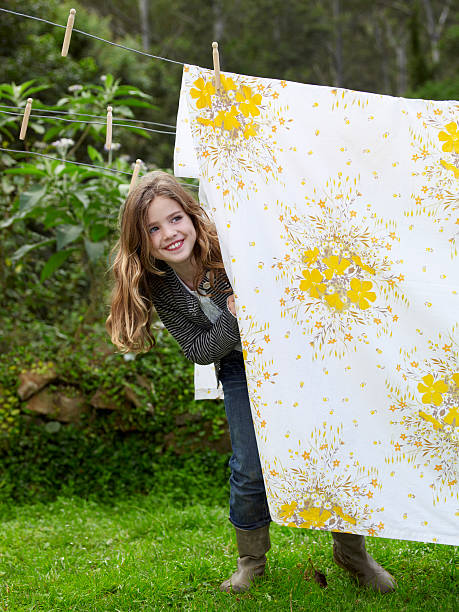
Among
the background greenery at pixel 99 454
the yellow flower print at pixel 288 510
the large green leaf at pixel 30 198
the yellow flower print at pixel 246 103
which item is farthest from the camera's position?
the large green leaf at pixel 30 198

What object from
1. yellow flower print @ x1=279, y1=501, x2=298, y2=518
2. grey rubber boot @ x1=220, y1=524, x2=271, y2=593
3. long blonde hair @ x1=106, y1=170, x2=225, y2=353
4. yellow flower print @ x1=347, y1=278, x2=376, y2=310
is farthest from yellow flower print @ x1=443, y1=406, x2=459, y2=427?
long blonde hair @ x1=106, y1=170, x2=225, y2=353

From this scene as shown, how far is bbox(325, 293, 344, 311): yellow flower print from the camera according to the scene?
79.6 inches

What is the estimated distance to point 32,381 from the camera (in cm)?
394

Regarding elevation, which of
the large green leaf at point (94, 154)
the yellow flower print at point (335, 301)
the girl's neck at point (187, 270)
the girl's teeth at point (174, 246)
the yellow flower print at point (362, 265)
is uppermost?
the large green leaf at point (94, 154)

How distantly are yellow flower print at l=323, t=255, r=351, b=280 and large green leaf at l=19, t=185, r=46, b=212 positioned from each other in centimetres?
231

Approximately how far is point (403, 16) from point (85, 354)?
2127 cm

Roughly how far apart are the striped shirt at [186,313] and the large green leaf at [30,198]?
1730 mm

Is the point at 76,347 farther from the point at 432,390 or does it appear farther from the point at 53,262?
Answer: the point at 432,390

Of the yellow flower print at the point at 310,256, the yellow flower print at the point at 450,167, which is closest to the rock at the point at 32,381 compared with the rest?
the yellow flower print at the point at 310,256

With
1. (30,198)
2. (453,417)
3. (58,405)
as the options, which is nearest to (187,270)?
(453,417)

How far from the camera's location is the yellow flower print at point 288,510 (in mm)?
1967

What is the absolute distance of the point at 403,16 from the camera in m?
21.8

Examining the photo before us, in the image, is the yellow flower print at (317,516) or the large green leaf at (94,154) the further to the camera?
the large green leaf at (94,154)

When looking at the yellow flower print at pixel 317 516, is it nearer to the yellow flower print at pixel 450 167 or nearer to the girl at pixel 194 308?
the girl at pixel 194 308
